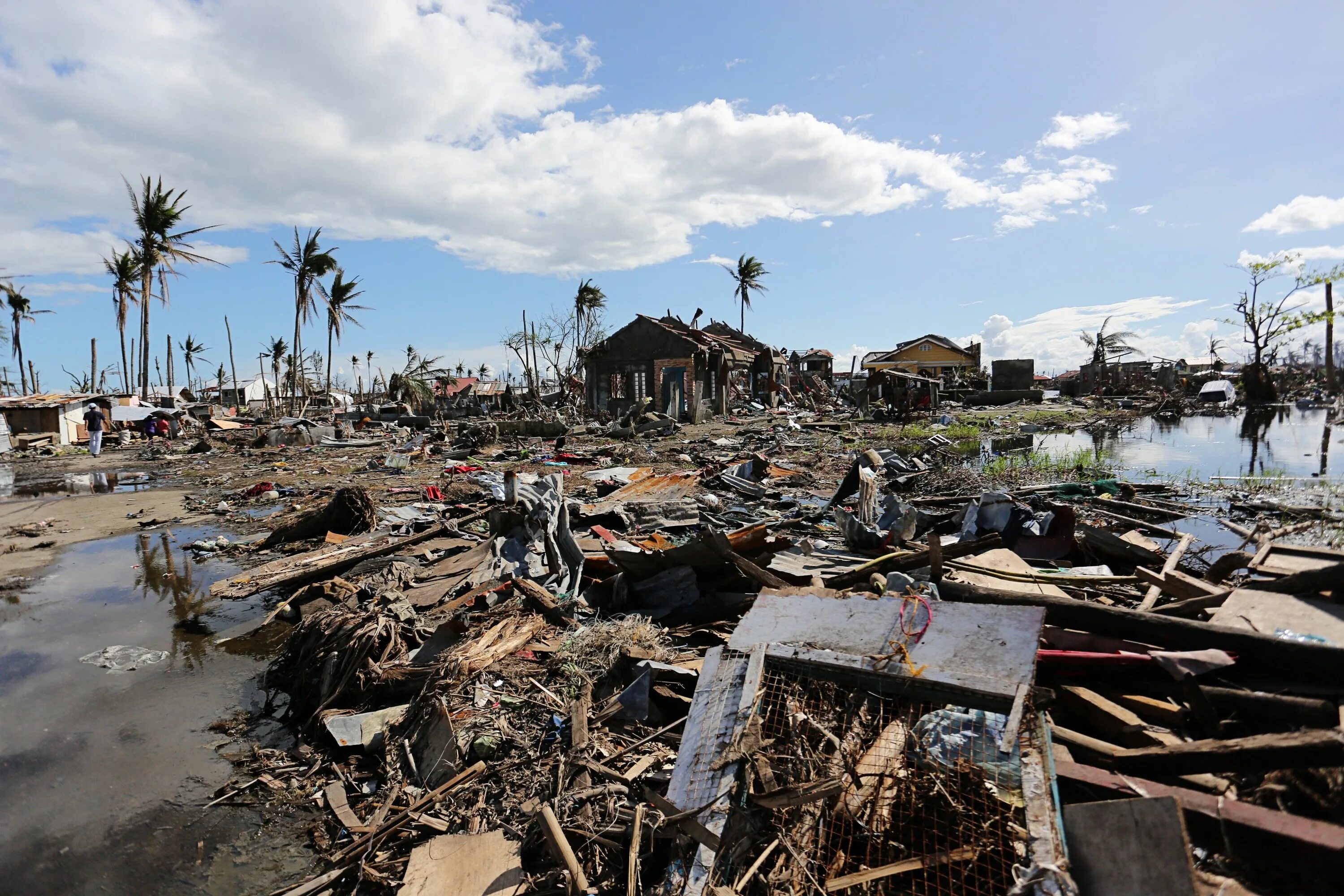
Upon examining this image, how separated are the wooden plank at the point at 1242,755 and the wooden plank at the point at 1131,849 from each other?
0.62m

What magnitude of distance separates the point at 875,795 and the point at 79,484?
60.7 ft

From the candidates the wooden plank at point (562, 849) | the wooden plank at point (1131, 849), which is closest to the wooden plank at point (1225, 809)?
the wooden plank at point (1131, 849)

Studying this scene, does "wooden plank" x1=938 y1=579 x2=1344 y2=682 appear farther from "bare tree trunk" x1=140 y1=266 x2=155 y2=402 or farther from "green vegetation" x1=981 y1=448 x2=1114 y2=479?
"bare tree trunk" x1=140 y1=266 x2=155 y2=402

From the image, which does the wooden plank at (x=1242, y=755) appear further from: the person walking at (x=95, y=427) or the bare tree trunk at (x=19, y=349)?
the bare tree trunk at (x=19, y=349)

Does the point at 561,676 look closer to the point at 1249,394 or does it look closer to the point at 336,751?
→ the point at 336,751

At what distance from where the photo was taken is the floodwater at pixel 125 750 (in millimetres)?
2961

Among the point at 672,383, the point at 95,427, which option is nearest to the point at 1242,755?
the point at 672,383

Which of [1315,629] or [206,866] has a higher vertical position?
[1315,629]

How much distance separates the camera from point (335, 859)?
9.48 ft

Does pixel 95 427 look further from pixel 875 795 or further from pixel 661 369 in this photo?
pixel 875 795

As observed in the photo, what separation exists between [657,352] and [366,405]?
1646 centimetres

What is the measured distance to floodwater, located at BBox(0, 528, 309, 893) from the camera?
296 cm

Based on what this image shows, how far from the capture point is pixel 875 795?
2287 mm

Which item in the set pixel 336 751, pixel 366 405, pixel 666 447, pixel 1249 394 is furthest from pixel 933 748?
pixel 1249 394
